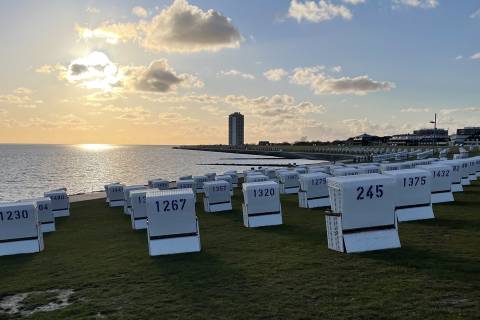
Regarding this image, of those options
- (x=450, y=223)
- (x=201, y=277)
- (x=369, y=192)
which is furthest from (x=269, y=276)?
(x=450, y=223)

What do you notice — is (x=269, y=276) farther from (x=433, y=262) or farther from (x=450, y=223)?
(x=450, y=223)

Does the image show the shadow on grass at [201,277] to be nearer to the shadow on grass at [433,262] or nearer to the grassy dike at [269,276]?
the grassy dike at [269,276]

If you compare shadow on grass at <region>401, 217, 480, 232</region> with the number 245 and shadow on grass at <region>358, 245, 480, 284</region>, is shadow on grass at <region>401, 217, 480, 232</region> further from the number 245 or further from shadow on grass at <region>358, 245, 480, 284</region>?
the number 245

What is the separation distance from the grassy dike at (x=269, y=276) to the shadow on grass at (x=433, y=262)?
2cm

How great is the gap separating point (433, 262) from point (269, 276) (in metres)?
3.64

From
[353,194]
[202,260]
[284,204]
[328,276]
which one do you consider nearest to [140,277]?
[202,260]

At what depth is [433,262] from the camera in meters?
9.70

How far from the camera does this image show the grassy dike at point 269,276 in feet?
24.8

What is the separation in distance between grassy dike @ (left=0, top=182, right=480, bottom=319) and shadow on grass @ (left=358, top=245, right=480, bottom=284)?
0.8 inches

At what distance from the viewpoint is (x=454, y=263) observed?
31.1ft

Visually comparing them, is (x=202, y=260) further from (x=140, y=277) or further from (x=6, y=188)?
(x=6, y=188)

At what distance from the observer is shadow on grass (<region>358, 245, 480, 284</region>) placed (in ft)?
28.5

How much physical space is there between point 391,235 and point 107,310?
A: 7253 millimetres

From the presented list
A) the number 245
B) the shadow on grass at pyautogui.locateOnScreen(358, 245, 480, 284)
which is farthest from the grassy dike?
the number 245
